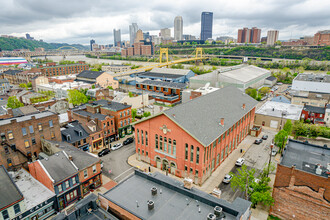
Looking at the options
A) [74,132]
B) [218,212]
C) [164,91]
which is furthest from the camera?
[164,91]

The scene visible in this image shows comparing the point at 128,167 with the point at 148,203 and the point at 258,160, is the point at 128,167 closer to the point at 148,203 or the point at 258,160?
the point at 148,203

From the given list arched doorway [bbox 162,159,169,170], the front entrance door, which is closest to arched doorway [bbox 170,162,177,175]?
arched doorway [bbox 162,159,169,170]

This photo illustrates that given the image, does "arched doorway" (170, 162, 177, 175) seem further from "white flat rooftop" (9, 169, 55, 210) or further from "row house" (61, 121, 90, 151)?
"row house" (61, 121, 90, 151)

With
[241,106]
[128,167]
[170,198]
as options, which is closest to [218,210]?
[170,198]

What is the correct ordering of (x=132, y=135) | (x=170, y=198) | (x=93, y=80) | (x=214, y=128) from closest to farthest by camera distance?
(x=170, y=198) < (x=214, y=128) < (x=132, y=135) < (x=93, y=80)

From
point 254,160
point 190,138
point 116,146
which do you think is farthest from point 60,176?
point 254,160

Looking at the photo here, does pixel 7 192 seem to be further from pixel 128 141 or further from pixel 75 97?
pixel 75 97

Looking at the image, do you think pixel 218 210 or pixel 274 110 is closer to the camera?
pixel 218 210

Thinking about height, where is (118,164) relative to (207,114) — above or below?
below

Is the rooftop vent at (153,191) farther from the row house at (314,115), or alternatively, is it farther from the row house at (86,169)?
the row house at (314,115)
